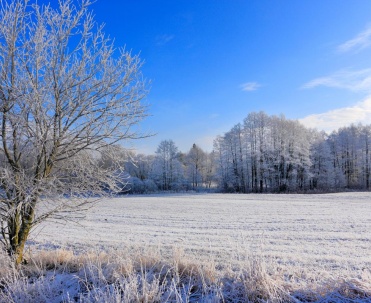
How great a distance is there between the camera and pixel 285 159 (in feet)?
132

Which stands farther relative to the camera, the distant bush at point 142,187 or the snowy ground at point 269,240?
the distant bush at point 142,187

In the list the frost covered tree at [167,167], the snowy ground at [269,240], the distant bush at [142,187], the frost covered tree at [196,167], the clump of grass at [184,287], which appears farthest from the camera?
the frost covered tree at [196,167]

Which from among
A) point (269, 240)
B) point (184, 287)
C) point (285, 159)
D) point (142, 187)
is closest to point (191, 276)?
point (184, 287)

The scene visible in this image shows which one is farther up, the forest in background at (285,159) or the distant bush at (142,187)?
the forest in background at (285,159)

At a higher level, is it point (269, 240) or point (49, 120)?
Result: point (49, 120)

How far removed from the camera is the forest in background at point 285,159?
4019cm

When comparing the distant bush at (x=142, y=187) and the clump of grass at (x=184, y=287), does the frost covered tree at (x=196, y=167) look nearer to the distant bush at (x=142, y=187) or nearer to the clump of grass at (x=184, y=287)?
the distant bush at (x=142, y=187)

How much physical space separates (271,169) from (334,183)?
1212 centimetres

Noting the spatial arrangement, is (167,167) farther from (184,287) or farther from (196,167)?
(184,287)

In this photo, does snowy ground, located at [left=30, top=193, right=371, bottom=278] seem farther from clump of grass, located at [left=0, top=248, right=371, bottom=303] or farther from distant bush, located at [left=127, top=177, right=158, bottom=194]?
distant bush, located at [left=127, top=177, right=158, bottom=194]

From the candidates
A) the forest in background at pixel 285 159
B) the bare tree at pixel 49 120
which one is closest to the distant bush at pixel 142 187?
the forest in background at pixel 285 159

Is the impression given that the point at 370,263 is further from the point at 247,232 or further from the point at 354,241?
the point at 247,232

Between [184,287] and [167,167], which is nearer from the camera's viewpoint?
[184,287]

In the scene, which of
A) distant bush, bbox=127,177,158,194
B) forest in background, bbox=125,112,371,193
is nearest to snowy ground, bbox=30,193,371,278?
forest in background, bbox=125,112,371,193
